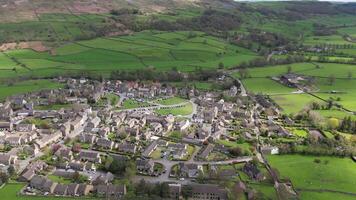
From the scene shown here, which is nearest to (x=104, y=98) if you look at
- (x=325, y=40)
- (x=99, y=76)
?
(x=99, y=76)

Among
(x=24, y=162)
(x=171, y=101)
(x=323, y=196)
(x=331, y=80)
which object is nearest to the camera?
(x=323, y=196)

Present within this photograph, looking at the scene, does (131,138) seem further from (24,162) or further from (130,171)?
(24,162)

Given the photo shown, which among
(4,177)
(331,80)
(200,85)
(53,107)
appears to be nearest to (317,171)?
(4,177)

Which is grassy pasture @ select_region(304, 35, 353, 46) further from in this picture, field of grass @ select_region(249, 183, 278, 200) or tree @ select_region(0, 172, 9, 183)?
tree @ select_region(0, 172, 9, 183)

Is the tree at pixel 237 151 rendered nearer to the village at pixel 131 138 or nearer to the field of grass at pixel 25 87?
the village at pixel 131 138

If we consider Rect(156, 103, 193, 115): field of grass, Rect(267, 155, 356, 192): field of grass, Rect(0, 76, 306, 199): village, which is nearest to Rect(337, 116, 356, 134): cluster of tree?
Rect(0, 76, 306, 199): village

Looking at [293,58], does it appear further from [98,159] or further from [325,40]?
[98,159]
